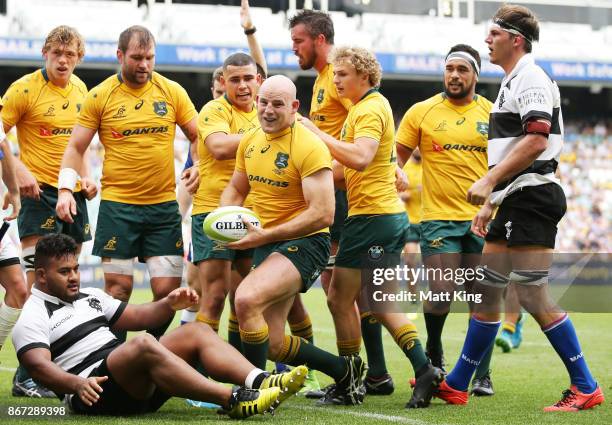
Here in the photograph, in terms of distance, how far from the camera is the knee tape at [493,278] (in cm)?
658

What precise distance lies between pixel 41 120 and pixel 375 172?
283 cm

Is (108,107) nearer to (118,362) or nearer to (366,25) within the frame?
(118,362)

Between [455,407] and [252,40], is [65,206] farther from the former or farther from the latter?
[455,407]

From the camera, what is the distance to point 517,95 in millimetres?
6410

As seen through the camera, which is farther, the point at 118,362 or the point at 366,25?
the point at 366,25

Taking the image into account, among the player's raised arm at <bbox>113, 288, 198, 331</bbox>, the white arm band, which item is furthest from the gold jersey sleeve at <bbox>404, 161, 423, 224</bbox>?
the player's raised arm at <bbox>113, 288, 198, 331</bbox>

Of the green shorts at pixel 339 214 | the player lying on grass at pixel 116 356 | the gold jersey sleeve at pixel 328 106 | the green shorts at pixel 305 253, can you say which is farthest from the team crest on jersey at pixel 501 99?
the player lying on grass at pixel 116 356

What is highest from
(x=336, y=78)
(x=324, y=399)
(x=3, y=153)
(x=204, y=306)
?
(x=336, y=78)

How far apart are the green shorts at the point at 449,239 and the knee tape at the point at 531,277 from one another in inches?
57.5

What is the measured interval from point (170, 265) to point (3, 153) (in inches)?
56.7

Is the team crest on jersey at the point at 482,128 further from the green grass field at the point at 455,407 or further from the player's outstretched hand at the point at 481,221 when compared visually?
Result: the green grass field at the point at 455,407

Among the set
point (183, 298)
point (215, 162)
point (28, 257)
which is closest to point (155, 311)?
point (183, 298)

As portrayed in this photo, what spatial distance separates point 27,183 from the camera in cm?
773

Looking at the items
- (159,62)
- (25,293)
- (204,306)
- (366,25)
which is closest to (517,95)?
(204,306)
